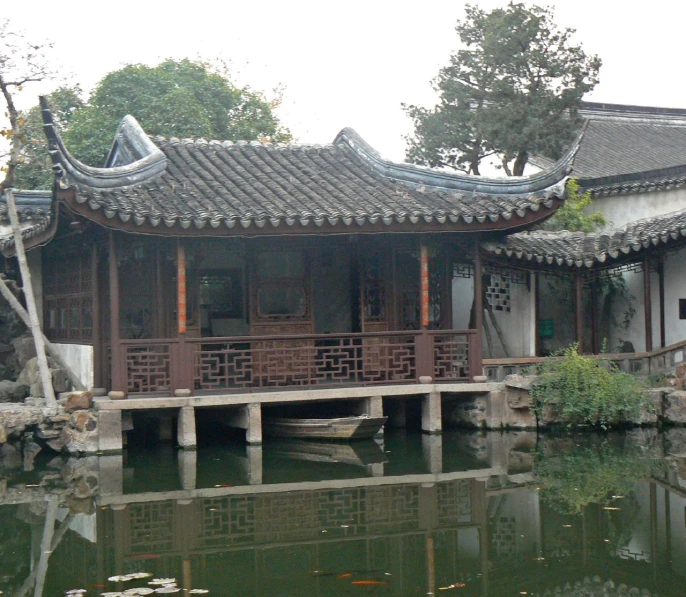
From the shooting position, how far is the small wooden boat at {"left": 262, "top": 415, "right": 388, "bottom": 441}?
1159cm

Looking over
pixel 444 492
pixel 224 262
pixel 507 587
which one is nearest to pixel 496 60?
pixel 224 262

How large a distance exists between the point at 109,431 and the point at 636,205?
11221 mm

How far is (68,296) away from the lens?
44.0ft

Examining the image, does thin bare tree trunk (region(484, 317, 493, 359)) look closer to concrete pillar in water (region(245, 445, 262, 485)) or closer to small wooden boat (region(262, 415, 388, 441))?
small wooden boat (region(262, 415, 388, 441))

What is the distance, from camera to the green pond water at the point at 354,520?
6.23 m

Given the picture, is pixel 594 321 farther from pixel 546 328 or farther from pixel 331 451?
pixel 331 451

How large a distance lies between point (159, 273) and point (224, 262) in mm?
928

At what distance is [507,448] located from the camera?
11.2 metres

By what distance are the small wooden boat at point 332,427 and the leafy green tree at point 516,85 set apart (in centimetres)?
1247

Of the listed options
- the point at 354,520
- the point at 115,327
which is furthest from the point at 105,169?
the point at 354,520

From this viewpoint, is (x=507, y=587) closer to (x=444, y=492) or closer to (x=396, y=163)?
(x=444, y=492)

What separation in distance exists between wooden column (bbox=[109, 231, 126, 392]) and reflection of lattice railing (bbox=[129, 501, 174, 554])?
273 cm

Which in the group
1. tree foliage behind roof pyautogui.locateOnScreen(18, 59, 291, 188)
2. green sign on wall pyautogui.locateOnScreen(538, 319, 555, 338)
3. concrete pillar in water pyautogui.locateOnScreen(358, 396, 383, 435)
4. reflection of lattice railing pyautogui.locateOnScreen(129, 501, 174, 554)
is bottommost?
reflection of lattice railing pyautogui.locateOnScreen(129, 501, 174, 554)

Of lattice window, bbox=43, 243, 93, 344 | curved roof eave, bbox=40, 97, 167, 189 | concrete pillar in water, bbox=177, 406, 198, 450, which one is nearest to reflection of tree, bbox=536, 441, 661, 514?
concrete pillar in water, bbox=177, 406, 198, 450
